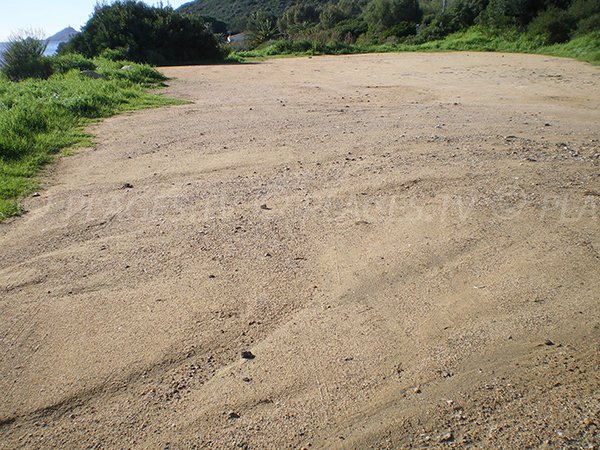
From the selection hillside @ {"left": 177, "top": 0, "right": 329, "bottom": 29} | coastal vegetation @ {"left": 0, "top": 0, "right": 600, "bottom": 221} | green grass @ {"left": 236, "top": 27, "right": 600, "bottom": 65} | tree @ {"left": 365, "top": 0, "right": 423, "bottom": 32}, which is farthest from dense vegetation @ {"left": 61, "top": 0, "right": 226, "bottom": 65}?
hillside @ {"left": 177, "top": 0, "right": 329, "bottom": 29}

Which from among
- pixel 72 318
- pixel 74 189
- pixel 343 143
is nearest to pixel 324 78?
pixel 343 143

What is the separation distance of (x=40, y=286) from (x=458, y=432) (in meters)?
2.85

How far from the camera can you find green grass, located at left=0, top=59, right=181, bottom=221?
599 centimetres

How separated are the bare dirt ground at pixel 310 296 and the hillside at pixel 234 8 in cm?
8236

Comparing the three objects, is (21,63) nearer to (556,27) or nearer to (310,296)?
(310,296)

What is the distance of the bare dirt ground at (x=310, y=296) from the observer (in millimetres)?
2625

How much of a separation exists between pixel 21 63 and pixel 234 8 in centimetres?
8822

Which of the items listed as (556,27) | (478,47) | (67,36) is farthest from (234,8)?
(556,27)

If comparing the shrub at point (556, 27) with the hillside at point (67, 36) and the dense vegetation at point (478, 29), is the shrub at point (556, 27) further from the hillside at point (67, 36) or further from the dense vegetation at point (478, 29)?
the hillside at point (67, 36)

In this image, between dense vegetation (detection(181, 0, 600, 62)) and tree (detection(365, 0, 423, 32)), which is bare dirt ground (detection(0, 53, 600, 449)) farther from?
tree (detection(365, 0, 423, 32))

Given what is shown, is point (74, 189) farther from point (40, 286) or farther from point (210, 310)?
point (210, 310)

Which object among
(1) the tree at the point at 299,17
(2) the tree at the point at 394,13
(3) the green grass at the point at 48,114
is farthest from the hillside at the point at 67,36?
(1) the tree at the point at 299,17

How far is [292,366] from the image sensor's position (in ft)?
9.75

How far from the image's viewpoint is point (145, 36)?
2412 cm
